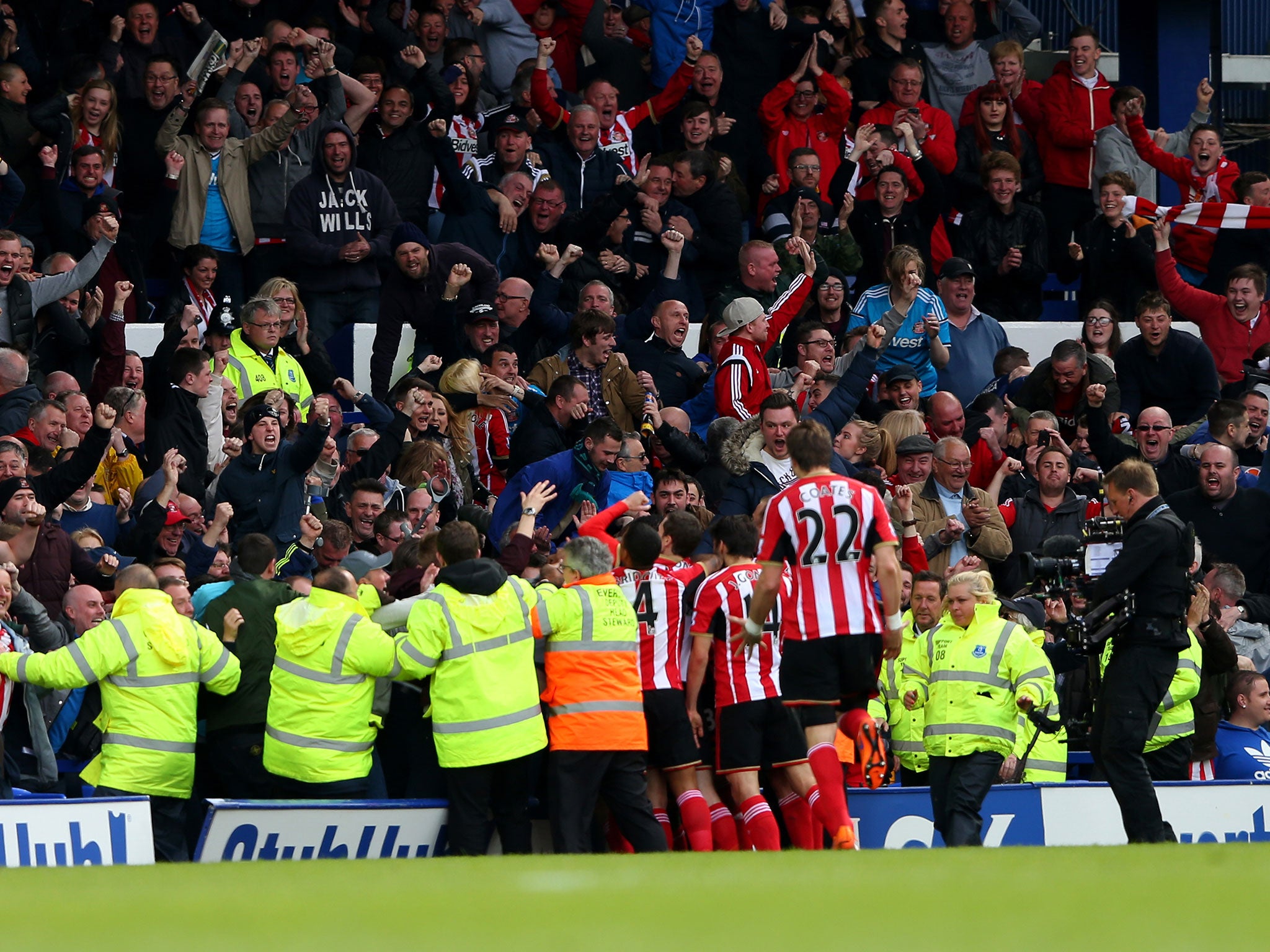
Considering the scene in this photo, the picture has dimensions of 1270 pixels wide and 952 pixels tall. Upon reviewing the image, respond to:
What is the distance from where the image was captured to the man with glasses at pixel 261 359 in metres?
11.6

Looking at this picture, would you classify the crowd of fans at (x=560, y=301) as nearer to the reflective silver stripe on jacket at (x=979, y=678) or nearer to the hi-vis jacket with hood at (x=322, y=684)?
the hi-vis jacket with hood at (x=322, y=684)

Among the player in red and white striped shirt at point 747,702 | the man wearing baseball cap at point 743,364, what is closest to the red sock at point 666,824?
the player in red and white striped shirt at point 747,702

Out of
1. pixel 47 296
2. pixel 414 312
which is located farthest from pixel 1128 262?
pixel 47 296

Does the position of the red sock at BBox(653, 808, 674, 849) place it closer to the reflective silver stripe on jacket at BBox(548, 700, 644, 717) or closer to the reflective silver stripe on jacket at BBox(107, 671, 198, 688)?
the reflective silver stripe on jacket at BBox(548, 700, 644, 717)

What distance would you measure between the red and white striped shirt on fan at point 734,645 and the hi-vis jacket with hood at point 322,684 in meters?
1.45

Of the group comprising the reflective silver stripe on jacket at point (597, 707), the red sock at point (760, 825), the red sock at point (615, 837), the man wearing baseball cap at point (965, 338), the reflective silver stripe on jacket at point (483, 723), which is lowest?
the red sock at point (615, 837)

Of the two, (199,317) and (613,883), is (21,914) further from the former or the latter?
(199,317)

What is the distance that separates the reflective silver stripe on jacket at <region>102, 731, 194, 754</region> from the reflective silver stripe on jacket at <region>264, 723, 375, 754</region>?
1.26 ft

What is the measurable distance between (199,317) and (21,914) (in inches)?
372

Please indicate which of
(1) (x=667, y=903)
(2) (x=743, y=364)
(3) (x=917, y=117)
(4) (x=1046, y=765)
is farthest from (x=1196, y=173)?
(1) (x=667, y=903)

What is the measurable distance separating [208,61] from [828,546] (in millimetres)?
7955

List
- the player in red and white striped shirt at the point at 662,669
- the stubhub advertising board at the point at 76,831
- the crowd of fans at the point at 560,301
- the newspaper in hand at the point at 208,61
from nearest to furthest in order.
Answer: the stubhub advertising board at the point at 76,831
the player in red and white striped shirt at the point at 662,669
the crowd of fans at the point at 560,301
the newspaper in hand at the point at 208,61

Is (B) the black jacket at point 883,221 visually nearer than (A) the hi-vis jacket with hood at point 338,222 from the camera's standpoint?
No

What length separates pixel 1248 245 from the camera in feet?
49.8
